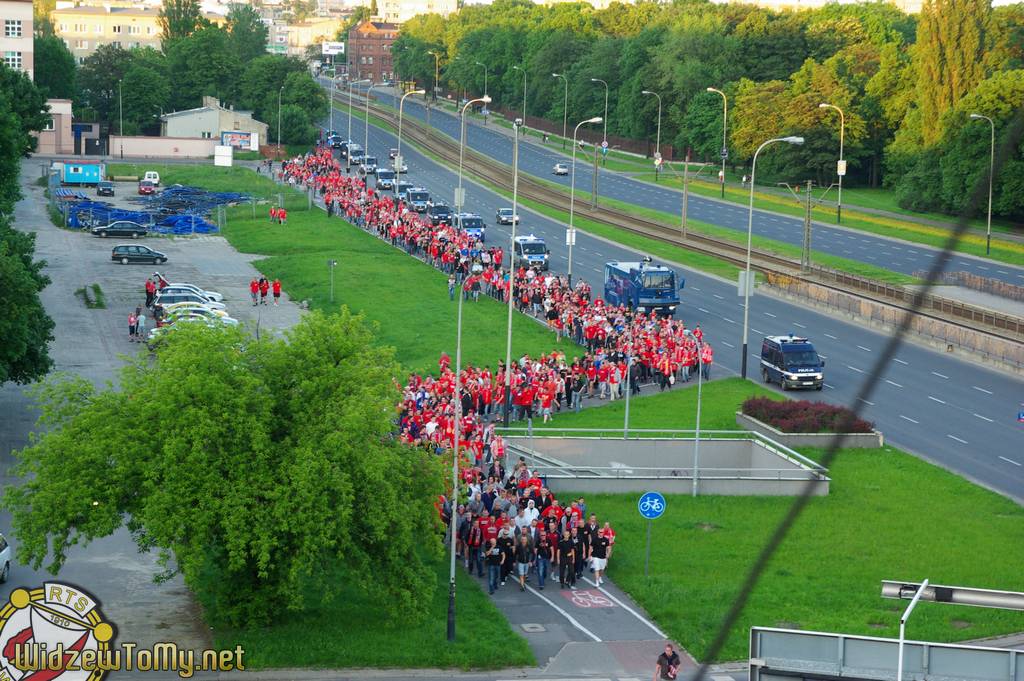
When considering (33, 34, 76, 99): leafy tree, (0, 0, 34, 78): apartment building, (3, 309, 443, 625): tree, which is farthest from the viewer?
(33, 34, 76, 99): leafy tree

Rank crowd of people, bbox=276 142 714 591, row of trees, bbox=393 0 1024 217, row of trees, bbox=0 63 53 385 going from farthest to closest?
row of trees, bbox=393 0 1024 217 → row of trees, bbox=0 63 53 385 → crowd of people, bbox=276 142 714 591

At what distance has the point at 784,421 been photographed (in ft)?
138

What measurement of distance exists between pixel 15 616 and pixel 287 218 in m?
72.4

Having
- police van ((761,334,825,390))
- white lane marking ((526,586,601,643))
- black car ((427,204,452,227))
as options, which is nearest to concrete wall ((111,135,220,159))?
black car ((427,204,452,227))

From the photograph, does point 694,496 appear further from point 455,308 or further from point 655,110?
point 655,110

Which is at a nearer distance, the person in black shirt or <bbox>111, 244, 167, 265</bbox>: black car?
the person in black shirt

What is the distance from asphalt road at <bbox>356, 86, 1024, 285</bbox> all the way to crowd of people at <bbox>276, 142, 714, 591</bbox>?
22601 millimetres

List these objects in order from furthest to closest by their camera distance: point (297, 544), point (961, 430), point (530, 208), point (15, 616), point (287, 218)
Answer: point (530, 208), point (287, 218), point (961, 430), point (297, 544), point (15, 616)

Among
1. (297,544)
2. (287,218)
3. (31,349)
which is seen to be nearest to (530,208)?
(287,218)

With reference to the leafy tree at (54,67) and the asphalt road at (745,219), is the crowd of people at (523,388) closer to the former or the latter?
the asphalt road at (745,219)

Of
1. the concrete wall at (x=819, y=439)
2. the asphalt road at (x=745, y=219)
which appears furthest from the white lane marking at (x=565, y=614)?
the asphalt road at (x=745, y=219)

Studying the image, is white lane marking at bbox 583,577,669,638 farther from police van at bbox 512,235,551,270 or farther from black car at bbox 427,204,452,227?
black car at bbox 427,204,452,227

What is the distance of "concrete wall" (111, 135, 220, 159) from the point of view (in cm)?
13600

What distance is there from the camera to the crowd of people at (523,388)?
29250 millimetres
